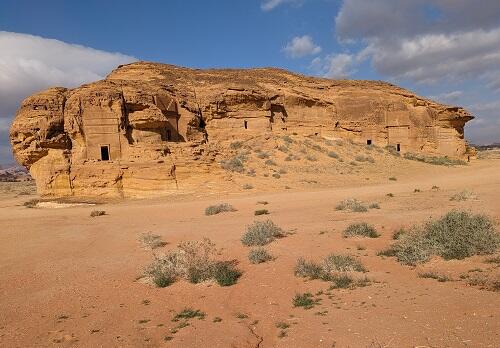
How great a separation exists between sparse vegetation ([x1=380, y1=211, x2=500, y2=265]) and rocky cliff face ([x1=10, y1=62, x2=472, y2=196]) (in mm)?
16843

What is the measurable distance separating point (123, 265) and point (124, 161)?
52.3ft

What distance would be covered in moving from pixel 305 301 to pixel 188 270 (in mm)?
2510

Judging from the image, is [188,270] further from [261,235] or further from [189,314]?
[261,235]

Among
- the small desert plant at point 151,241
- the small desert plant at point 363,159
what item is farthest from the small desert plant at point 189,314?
the small desert plant at point 363,159

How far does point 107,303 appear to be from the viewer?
6.16 m

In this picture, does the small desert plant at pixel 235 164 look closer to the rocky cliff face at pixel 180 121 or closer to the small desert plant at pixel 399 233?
the rocky cliff face at pixel 180 121

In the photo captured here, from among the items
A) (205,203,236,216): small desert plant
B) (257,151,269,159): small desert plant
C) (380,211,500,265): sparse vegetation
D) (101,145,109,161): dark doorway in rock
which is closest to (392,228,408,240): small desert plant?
(380,211,500,265): sparse vegetation

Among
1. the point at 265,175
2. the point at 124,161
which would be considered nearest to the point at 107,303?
the point at 124,161

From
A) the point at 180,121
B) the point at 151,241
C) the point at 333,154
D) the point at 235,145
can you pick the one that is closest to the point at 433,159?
the point at 333,154

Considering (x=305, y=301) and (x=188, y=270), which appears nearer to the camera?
(x=305, y=301)

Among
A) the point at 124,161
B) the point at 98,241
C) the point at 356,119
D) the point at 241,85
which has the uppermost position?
the point at 241,85

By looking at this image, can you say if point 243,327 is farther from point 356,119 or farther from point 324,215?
point 356,119

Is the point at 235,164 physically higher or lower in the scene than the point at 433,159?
higher

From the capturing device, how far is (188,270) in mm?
7285
